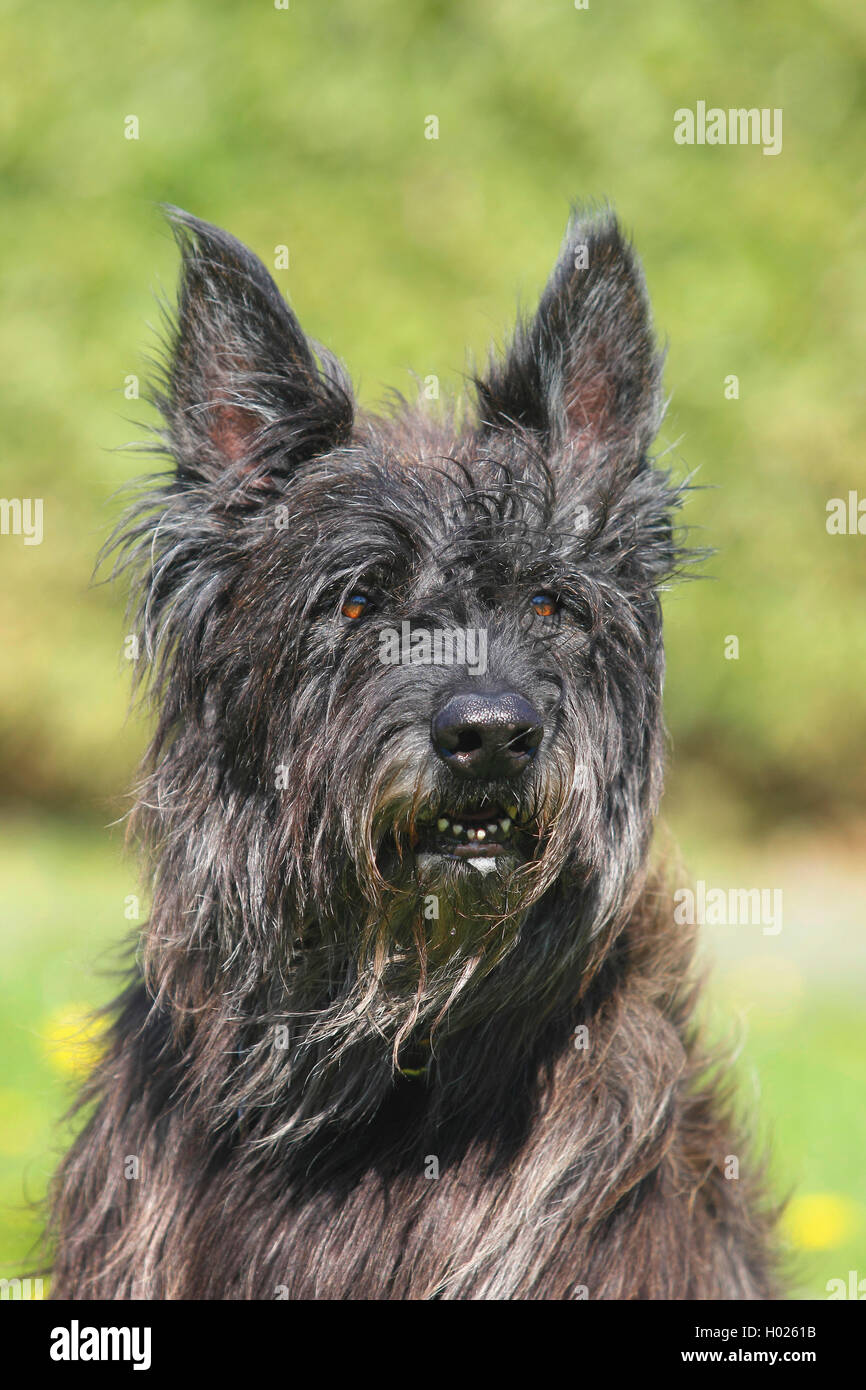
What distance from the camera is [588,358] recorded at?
3883 mm

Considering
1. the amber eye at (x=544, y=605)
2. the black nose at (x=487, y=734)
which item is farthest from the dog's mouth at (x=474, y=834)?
the amber eye at (x=544, y=605)

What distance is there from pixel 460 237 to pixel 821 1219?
28.7 feet

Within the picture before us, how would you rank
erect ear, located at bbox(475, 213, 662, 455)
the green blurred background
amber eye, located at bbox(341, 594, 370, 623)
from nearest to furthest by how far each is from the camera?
1. amber eye, located at bbox(341, 594, 370, 623)
2. erect ear, located at bbox(475, 213, 662, 455)
3. the green blurred background

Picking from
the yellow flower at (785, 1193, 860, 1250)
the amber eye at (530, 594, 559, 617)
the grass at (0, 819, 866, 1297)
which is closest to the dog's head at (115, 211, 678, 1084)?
the amber eye at (530, 594, 559, 617)

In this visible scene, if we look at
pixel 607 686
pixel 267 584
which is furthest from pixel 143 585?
pixel 607 686

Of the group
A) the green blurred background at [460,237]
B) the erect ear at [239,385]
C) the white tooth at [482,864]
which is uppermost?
the green blurred background at [460,237]

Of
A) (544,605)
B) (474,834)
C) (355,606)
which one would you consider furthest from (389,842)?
(544,605)

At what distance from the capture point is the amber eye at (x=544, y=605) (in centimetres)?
354

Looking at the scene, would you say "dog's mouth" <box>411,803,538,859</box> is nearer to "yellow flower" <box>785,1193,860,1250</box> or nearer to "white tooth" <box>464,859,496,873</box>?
"white tooth" <box>464,859,496,873</box>

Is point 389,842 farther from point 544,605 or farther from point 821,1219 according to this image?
point 821,1219

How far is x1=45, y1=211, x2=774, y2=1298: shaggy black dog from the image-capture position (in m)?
3.44

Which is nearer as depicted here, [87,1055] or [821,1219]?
[87,1055]

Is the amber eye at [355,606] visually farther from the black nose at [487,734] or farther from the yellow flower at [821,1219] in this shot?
the yellow flower at [821,1219]

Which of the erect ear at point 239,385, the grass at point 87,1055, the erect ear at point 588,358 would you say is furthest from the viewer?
the grass at point 87,1055
